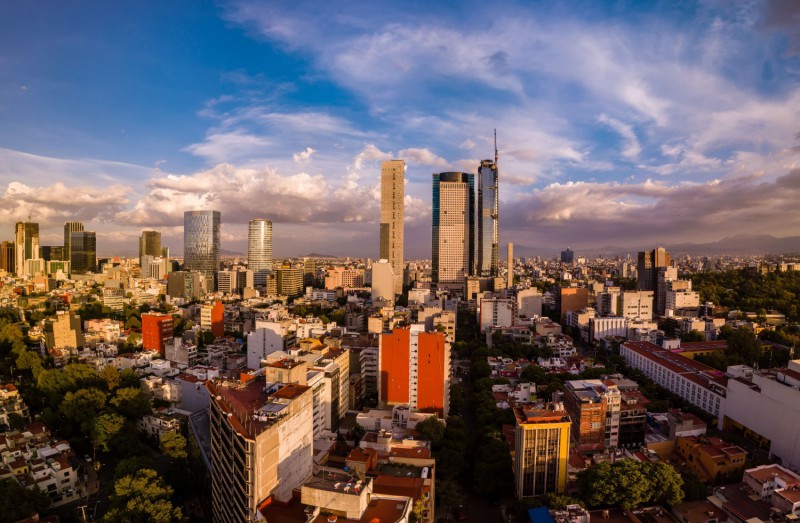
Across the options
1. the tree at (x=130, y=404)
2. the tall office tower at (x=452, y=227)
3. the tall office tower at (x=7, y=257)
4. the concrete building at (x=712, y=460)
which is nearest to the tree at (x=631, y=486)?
the concrete building at (x=712, y=460)

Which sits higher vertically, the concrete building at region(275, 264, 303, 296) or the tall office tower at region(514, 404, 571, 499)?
the concrete building at region(275, 264, 303, 296)

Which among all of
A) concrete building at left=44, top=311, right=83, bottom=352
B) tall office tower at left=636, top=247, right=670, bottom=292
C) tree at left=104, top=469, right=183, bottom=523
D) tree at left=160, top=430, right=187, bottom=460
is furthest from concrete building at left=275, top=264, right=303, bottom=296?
tree at left=104, top=469, right=183, bottom=523

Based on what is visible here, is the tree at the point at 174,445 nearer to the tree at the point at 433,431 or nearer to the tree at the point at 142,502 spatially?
the tree at the point at 142,502

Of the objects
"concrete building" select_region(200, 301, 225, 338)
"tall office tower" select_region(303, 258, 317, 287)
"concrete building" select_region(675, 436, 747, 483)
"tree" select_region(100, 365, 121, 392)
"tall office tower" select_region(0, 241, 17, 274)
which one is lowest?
"concrete building" select_region(675, 436, 747, 483)

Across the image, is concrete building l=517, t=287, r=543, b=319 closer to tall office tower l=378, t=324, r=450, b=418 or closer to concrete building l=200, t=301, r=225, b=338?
tall office tower l=378, t=324, r=450, b=418

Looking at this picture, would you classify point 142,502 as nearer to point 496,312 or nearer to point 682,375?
A: point 682,375

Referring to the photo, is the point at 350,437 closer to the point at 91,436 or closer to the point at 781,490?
the point at 91,436
